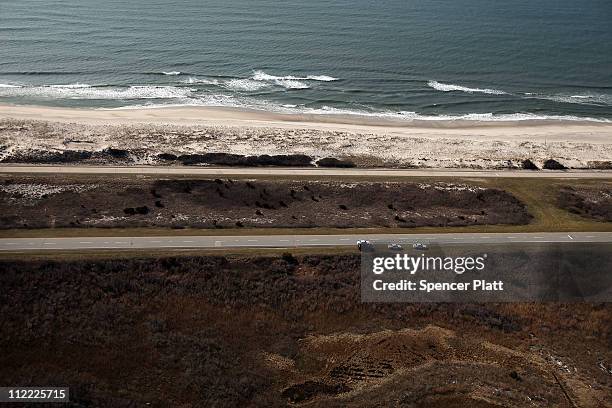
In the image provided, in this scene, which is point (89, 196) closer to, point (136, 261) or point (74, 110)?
point (136, 261)

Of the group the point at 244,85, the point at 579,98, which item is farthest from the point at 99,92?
the point at 579,98

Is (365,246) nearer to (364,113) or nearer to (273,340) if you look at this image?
(273,340)

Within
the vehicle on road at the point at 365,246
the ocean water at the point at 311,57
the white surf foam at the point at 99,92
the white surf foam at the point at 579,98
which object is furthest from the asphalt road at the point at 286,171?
the white surf foam at the point at 99,92

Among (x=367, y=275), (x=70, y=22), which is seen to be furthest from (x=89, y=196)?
(x=70, y=22)

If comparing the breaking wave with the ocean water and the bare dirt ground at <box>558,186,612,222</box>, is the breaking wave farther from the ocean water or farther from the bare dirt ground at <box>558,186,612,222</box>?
the bare dirt ground at <box>558,186,612,222</box>

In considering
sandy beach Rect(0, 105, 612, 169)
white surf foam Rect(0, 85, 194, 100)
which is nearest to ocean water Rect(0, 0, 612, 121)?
white surf foam Rect(0, 85, 194, 100)
